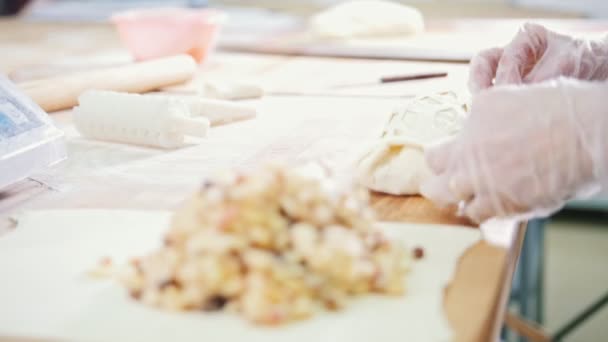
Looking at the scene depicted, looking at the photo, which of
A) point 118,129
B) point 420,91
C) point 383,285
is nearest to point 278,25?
point 420,91

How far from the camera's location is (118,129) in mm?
1561

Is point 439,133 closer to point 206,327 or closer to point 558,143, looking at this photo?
point 558,143

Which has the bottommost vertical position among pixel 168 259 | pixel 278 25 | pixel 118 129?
pixel 278 25

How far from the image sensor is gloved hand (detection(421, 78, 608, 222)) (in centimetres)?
110

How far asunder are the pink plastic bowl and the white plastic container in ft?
3.05

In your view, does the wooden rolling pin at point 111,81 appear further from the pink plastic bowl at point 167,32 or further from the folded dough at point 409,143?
the folded dough at point 409,143

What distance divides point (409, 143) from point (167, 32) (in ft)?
4.08

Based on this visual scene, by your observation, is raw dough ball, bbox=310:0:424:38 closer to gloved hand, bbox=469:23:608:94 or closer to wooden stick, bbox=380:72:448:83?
wooden stick, bbox=380:72:448:83

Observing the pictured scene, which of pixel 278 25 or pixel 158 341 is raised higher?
pixel 158 341

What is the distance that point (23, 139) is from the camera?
1.34 m

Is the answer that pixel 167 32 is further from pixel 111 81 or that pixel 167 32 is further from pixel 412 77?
pixel 412 77

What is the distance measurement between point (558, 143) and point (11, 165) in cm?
84

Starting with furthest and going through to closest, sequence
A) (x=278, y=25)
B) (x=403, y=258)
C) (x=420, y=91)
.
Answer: (x=278, y=25) < (x=420, y=91) < (x=403, y=258)

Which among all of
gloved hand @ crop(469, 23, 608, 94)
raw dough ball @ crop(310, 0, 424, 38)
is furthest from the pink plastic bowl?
gloved hand @ crop(469, 23, 608, 94)
